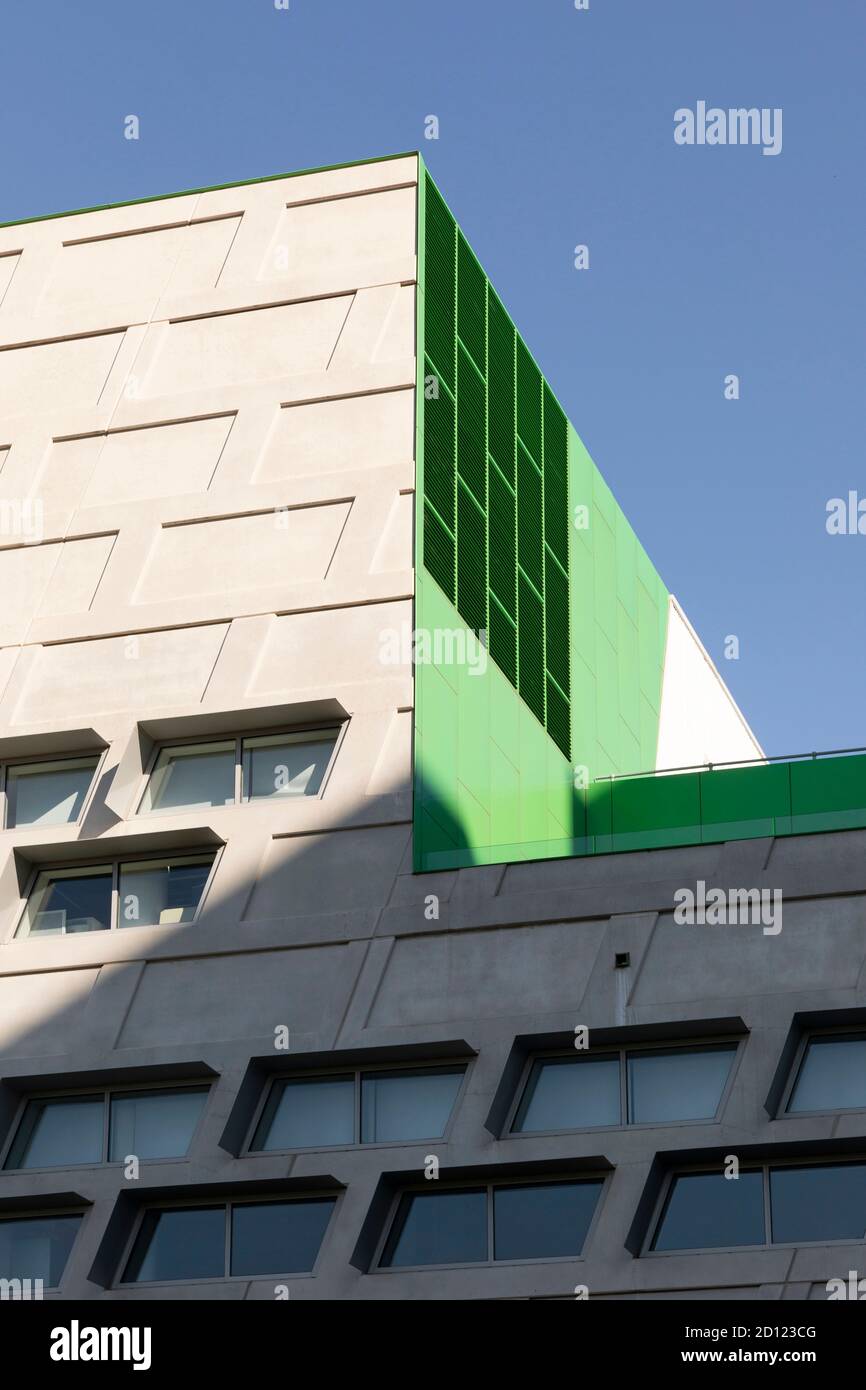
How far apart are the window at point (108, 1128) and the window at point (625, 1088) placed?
15.3ft

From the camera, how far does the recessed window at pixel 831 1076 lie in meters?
28.3

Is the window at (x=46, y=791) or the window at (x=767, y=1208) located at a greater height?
the window at (x=46, y=791)

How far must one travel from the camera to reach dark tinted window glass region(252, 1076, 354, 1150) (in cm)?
2981

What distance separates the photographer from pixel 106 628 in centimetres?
3341

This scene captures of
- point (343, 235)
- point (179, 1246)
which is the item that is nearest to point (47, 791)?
point (179, 1246)

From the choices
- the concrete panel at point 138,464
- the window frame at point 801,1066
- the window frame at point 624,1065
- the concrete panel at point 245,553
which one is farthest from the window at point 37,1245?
the concrete panel at point 138,464

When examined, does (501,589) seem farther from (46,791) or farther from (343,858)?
(46,791)

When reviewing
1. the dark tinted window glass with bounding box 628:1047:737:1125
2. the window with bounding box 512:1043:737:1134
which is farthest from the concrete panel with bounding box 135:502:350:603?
the dark tinted window glass with bounding box 628:1047:737:1125

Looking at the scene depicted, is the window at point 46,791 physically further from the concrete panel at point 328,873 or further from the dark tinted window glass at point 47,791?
the concrete panel at point 328,873

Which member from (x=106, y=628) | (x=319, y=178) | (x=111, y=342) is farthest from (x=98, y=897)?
(x=319, y=178)

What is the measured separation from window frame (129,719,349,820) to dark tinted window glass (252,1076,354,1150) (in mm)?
4131

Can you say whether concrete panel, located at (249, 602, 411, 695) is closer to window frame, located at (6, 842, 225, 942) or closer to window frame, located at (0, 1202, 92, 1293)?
window frame, located at (6, 842, 225, 942)

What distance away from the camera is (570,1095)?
29406mm
